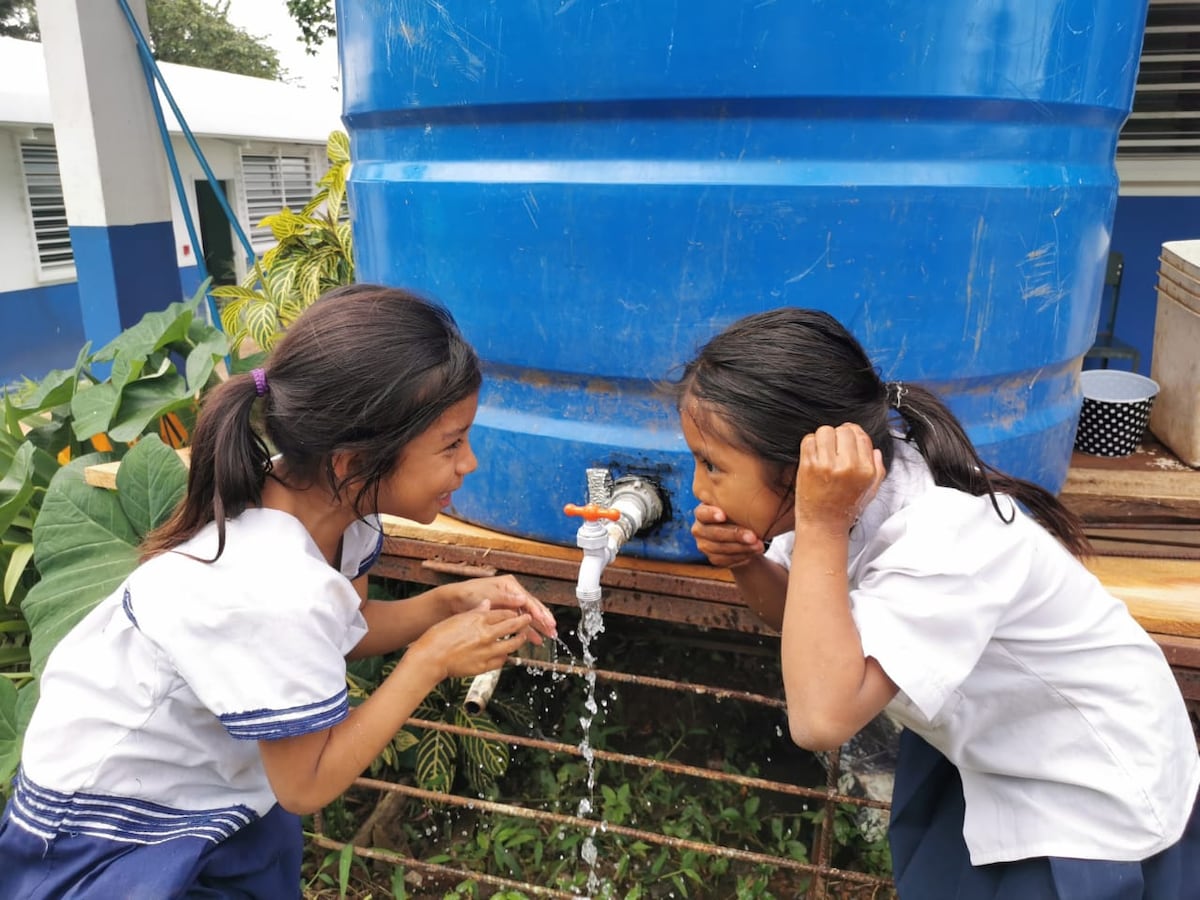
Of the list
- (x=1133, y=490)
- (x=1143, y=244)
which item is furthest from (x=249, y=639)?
(x=1143, y=244)

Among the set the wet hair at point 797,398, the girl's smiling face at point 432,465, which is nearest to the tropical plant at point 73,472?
the girl's smiling face at point 432,465

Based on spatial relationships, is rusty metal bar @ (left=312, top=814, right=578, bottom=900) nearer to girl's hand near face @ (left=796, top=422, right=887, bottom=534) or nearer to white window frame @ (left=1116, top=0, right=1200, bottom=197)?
girl's hand near face @ (left=796, top=422, right=887, bottom=534)

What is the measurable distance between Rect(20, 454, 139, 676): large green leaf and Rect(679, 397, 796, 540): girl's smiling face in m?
1.21

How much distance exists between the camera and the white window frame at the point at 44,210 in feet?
23.8

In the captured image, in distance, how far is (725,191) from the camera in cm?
133

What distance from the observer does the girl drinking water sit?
38.6 inches

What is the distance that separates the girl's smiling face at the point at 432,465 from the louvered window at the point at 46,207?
7.73m

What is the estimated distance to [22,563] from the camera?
207 cm

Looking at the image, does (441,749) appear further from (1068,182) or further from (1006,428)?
(1068,182)

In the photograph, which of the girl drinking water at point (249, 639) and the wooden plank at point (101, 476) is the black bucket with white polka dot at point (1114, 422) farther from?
the wooden plank at point (101, 476)

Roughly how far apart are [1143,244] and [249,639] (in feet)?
11.5

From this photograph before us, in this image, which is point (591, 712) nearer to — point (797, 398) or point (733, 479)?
point (733, 479)

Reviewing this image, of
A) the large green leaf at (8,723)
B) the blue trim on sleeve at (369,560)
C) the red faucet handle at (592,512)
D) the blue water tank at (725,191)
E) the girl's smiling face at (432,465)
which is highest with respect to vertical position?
the blue water tank at (725,191)

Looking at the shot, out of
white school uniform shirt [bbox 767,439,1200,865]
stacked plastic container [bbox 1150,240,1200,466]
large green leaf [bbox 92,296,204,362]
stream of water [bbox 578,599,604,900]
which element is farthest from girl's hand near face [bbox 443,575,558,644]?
stacked plastic container [bbox 1150,240,1200,466]
